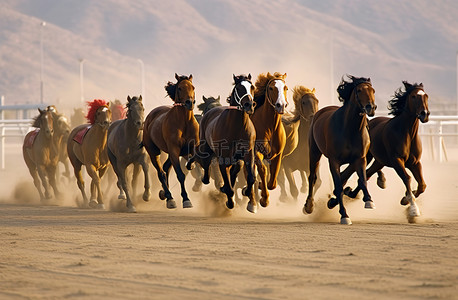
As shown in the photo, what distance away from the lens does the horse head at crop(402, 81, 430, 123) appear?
1099cm

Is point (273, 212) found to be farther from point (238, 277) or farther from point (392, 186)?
point (238, 277)

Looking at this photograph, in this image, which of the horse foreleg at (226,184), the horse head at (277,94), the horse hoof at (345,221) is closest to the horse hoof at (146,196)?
the horse foreleg at (226,184)

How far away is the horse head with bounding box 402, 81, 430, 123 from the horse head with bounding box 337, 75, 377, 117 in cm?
43

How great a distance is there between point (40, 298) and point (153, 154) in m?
7.58

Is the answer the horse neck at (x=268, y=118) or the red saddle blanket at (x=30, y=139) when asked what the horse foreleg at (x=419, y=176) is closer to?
the horse neck at (x=268, y=118)

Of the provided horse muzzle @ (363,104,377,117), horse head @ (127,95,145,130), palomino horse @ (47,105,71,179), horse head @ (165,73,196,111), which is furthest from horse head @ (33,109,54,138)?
horse muzzle @ (363,104,377,117)

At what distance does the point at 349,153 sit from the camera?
11312mm

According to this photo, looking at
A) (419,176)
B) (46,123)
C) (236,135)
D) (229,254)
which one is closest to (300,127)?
(236,135)

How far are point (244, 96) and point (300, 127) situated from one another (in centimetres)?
313

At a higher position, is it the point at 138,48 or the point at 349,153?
the point at 138,48

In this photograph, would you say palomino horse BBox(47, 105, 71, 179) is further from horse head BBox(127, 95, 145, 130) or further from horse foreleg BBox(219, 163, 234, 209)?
horse foreleg BBox(219, 163, 234, 209)

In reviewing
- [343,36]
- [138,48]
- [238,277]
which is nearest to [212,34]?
[138,48]

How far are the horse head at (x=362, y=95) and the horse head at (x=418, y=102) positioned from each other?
1.41 ft

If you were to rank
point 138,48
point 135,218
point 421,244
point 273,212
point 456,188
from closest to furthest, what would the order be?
point 421,244 → point 135,218 → point 273,212 → point 456,188 → point 138,48
